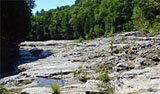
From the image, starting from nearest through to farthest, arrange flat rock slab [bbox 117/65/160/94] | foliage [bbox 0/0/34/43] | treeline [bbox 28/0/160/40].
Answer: flat rock slab [bbox 117/65/160/94] → foliage [bbox 0/0/34/43] → treeline [bbox 28/0/160/40]

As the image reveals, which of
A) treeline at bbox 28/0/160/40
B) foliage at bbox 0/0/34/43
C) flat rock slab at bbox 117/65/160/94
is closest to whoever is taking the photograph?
flat rock slab at bbox 117/65/160/94

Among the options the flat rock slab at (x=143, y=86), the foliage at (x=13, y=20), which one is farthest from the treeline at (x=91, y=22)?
the flat rock slab at (x=143, y=86)

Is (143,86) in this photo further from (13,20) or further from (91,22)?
(91,22)

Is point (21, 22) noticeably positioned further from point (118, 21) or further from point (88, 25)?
point (88, 25)

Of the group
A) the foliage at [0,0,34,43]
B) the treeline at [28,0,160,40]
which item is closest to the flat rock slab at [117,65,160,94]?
the foliage at [0,0,34,43]

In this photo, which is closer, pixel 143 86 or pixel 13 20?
pixel 143 86

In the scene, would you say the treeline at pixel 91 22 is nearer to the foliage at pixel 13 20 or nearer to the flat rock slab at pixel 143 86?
the foliage at pixel 13 20

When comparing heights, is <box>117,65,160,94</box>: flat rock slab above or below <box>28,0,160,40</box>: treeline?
below

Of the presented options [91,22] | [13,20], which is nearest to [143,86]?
[13,20]

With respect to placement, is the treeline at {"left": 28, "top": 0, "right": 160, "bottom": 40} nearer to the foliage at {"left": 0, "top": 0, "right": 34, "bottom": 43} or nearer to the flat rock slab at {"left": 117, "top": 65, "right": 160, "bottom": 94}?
the foliage at {"left": 0, "top": 0, "right": 34, "bottom": 43}

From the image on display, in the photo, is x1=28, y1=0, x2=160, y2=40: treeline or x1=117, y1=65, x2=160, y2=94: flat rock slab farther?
x1=28, y1=0, x2=160, y2=40: treeline

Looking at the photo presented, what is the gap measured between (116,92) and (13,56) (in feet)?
67.3

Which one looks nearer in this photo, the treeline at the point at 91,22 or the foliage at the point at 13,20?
the foliage at the point at 13,20

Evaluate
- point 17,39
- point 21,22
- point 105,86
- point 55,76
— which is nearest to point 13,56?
point 17,39
